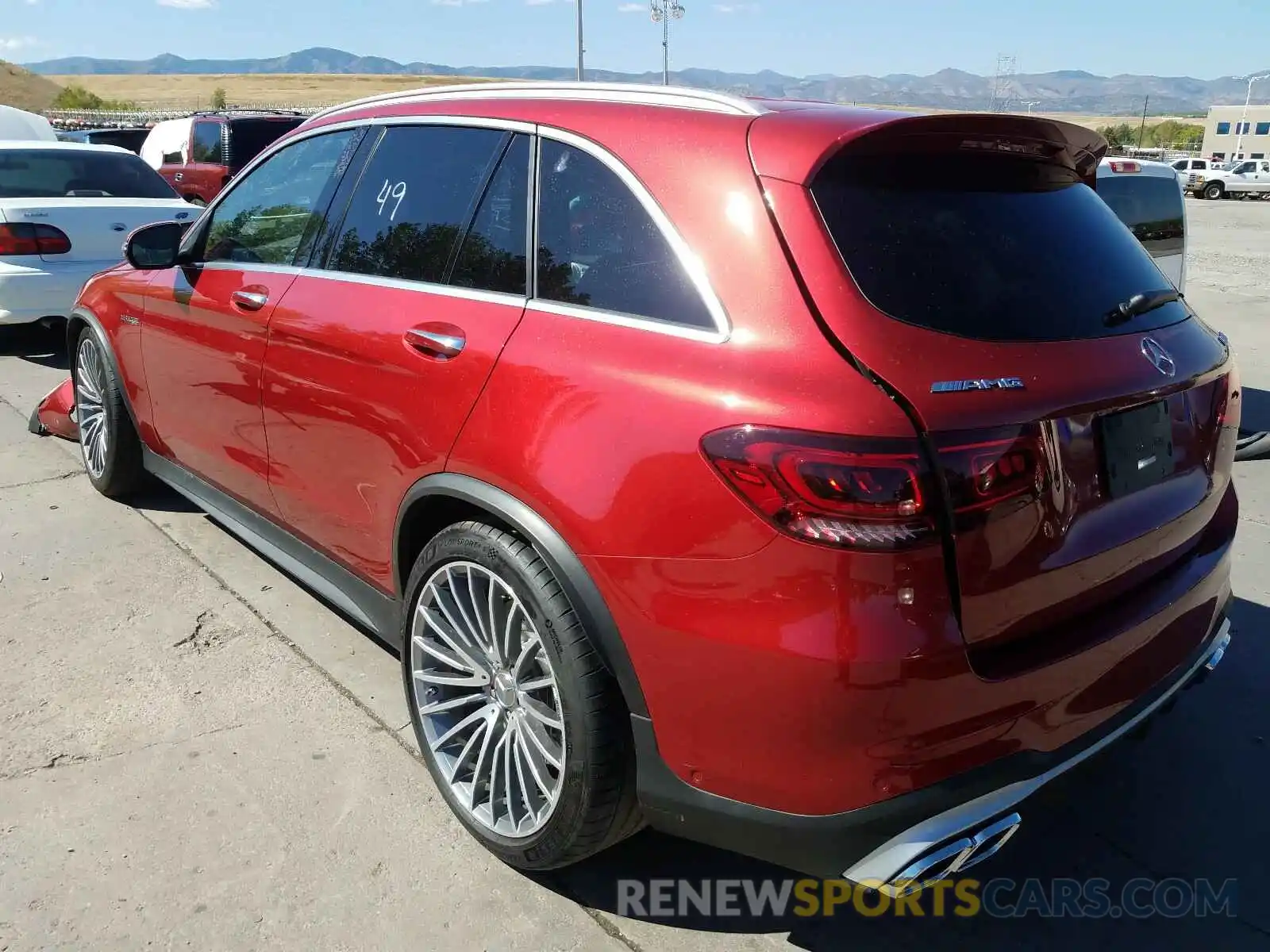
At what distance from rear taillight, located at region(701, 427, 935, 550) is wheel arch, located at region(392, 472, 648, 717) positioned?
1.54 feet

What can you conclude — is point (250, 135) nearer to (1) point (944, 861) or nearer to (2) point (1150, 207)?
(2) point (1150, 207)

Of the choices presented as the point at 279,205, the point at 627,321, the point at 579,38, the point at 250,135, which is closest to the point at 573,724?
the point at 627,321

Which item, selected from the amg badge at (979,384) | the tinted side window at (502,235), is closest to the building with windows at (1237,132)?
the tinted side window at (502,235)

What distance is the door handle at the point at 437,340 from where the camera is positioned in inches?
97.4

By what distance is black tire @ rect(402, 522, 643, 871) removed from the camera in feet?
7.04

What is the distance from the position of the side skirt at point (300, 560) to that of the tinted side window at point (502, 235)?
988mm

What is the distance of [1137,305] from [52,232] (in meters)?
7.52

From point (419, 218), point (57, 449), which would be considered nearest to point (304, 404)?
point (419, 218)

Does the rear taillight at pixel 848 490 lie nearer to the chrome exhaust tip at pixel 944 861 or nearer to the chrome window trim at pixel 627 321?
the chrome window trim at pixel 627 321

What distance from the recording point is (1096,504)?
2.05 metres

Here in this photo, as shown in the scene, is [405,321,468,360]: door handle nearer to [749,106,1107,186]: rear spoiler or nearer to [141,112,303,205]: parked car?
[749,106,1107,186]: rear spoiler

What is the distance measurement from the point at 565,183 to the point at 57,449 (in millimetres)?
4728

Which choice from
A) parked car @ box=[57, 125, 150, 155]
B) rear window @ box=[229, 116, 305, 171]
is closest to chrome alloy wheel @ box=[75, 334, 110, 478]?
rear window @ box=[229, 116, 305, 171]

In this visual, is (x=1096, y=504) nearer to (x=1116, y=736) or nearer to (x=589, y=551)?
(x=1116, y=736)
